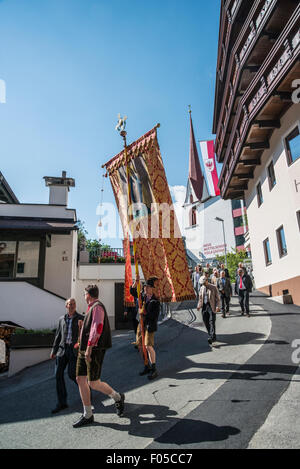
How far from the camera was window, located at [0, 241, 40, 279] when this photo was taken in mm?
13773

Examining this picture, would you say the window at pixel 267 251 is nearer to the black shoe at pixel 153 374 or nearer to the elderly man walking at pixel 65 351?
the black shoe at pixel 153 374

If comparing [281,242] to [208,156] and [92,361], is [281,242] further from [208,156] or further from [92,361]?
[208,156]

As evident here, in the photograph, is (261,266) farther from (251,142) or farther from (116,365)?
(116,365)

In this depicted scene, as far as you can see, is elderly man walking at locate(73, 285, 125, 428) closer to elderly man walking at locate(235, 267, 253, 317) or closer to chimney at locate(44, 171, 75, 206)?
elderly man walking at locate(235, 267, 253, 317)

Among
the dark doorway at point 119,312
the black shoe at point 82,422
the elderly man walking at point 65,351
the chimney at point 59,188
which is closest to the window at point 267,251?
the dark doorway at point 119,312

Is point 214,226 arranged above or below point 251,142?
above

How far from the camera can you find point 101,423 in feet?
13.9

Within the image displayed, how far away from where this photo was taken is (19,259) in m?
14.0

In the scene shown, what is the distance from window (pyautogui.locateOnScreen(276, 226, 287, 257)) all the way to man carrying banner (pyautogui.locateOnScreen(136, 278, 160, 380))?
8952mm

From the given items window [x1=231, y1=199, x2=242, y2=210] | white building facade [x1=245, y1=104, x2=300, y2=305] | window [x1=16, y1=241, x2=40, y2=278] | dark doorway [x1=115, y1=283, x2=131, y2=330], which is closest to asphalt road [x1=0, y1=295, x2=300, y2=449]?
white building facade [x1=245, y1=104, x2=300, y2=305]

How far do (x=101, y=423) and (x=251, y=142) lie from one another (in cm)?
1361

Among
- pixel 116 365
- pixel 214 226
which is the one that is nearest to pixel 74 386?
pixel 116 365

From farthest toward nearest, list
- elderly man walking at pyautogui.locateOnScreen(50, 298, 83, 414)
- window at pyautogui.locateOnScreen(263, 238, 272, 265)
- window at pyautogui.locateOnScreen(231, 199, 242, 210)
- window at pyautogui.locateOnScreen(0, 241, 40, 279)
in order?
window at pyautogui.locateOnScreen(231, 199, 242, 210), window at pyautogui.locateOnScreen(263, 238, 272, 265), window at pyautogui.locateOnScreen(0, 241, 40, 279), elderly man walking at pyautogui.locateOnScreen(50, 298, 83, 414)

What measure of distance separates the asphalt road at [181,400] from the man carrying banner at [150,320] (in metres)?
0.26
